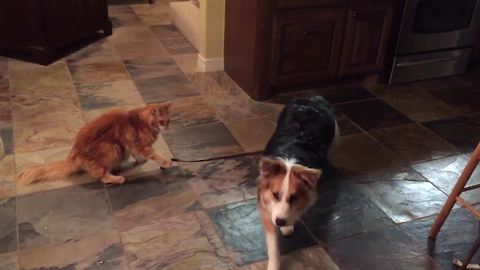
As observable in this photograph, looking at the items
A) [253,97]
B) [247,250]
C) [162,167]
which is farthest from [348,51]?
[247,250]

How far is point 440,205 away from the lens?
2328 mm

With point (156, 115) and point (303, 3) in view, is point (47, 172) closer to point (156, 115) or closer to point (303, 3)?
point (156, 115)

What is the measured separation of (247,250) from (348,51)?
1.83 meters

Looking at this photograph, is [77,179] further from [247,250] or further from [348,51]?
[348,51]

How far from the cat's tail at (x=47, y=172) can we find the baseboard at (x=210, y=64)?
1550 mm

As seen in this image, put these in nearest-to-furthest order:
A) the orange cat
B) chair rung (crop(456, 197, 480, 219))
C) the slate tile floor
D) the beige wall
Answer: chair rung (crop(456, 197, 480, 219)) → the slate tile floor → the orange cat → the beige wall

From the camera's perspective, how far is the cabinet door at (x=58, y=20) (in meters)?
3.52

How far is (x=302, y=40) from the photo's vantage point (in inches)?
124

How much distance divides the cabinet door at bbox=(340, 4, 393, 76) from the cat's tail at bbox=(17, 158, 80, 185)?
1.95m

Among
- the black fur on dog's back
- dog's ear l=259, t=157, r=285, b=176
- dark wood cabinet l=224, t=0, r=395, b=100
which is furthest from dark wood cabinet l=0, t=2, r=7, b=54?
dog's ear l=259, t=157, r=285, b=176

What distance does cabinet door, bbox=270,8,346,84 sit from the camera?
3.05 m

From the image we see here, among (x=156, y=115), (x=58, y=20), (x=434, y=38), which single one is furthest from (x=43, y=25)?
(x=434, y=38)

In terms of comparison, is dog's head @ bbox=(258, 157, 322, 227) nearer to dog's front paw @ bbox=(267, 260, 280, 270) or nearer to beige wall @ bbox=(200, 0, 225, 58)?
dog's front paw @ bbox=(267, 260, 280, 270)

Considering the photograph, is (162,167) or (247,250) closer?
(247,250)
